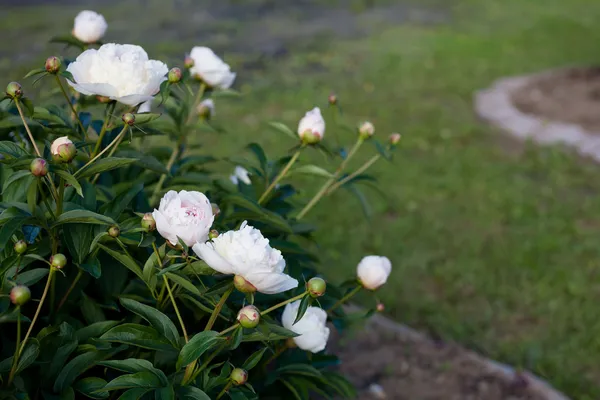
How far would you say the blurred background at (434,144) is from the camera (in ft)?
10.7

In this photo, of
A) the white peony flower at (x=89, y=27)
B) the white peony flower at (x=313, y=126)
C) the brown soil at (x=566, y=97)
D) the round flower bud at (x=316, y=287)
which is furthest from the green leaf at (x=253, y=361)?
the brown soil at (x=566, y=97)

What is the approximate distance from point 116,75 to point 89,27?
22.9 inches

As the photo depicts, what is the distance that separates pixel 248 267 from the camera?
1.12 meters

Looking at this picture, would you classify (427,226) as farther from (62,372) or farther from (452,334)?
(62,372)

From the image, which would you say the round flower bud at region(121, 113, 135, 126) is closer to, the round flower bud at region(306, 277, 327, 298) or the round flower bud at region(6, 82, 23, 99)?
the round flower bud at region(6, 82, 23, 99)

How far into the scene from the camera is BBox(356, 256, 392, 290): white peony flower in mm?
1688

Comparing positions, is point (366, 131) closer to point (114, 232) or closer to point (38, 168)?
point (114, 232)

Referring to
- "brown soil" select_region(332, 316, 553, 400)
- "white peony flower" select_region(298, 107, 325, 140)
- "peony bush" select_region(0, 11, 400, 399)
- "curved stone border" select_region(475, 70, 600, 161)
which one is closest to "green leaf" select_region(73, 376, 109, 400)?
"peony bush" select_region(0, 11, 400, 399)

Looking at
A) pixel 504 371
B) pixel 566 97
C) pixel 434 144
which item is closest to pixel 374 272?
pixel 504 371

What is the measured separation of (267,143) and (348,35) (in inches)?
146

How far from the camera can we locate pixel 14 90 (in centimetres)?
134

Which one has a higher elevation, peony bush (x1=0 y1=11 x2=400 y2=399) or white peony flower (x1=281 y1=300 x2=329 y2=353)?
peony bush (x1=0 y1=11 x2=400 y2=399)

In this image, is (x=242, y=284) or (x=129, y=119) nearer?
(x=242, y=284)

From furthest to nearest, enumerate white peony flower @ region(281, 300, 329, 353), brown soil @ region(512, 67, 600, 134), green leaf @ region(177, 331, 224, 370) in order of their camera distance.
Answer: brown soil @ region(512, 67, 600, 134)
white peony flower @ region(281, 300, 329, 353)
green leaf @ region(177, 331, 224, 370)
